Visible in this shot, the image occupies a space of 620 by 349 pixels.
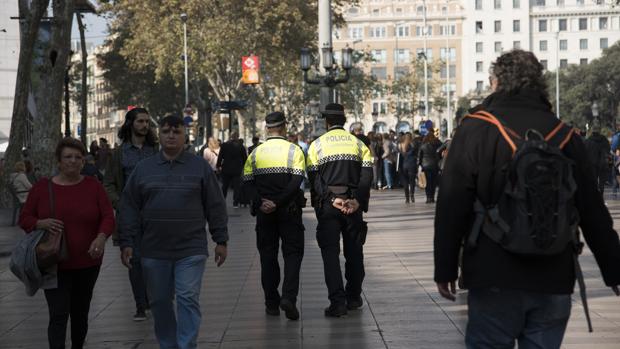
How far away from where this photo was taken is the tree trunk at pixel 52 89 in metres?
26.4

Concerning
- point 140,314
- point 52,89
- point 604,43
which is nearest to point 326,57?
point 52,89

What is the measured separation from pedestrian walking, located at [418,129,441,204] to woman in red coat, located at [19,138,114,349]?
823 inches

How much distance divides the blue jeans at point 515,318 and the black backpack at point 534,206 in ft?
0.69

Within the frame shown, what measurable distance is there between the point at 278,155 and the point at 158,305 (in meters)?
2.95

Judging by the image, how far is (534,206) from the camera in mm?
4977

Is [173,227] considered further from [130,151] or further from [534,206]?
[534,206]

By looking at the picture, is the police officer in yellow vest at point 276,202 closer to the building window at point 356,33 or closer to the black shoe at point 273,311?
the black shoe at point 273,311

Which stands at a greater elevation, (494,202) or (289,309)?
(494,202)

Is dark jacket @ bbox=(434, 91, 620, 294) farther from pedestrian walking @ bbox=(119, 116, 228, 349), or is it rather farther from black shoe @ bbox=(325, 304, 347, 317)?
black shoe @ bbox=(325, 304, 347, 317)

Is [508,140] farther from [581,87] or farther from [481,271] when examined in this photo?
[581,87]

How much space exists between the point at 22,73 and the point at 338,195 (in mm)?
17775

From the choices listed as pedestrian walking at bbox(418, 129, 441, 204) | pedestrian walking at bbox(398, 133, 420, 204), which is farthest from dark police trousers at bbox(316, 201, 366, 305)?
pedestrian walking at bbox(398, 133, 420, 204)

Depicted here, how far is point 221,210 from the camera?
26.3 feet

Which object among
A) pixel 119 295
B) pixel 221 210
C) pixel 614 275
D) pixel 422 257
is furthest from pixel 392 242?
pixel 614 275
